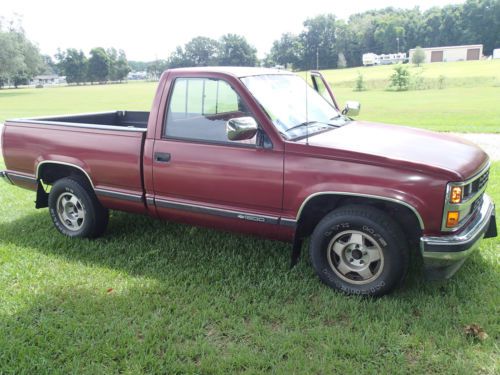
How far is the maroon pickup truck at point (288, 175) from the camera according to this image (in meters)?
3.52

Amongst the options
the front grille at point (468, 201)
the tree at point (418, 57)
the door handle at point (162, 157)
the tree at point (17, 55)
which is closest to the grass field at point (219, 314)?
the front grille at point (468, 201)

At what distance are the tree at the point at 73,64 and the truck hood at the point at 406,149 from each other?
99.0m

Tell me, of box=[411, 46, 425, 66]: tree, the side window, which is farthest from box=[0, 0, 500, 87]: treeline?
box=[411, 46, 425, 66]: tree

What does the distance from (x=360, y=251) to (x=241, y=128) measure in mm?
1368

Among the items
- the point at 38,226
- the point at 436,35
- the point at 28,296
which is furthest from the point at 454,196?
the point at 436,35

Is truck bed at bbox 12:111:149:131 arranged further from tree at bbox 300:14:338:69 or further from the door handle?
tree at bbox 300:14:338:69

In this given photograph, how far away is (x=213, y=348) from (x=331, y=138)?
6.51 ft

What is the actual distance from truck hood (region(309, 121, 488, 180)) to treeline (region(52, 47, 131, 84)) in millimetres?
74725

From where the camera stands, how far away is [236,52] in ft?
23.5

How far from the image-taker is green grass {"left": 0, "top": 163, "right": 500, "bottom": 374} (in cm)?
308

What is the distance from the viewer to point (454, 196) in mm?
3393

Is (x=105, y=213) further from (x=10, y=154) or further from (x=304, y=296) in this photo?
(x=304, y=296)

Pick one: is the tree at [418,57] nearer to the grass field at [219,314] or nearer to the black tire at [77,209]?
the grass field at [219,314]

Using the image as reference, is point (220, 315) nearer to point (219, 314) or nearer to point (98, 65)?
point (219, 314)
